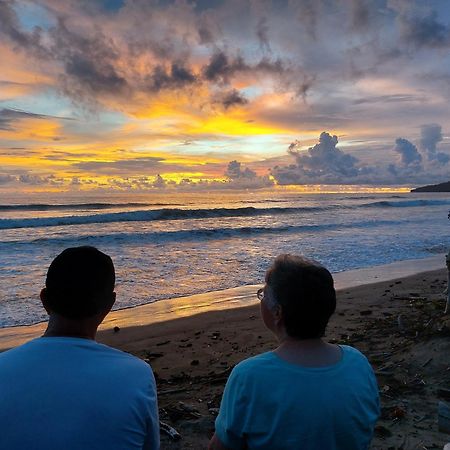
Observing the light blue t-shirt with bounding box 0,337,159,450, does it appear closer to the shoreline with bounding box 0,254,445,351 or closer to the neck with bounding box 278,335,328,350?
the neck with bounding box 278,335,328,350

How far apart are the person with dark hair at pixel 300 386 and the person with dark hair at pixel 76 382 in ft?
1.07

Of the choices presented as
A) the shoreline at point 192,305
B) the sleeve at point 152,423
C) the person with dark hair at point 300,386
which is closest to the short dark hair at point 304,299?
the person with dark hair at point 300,386

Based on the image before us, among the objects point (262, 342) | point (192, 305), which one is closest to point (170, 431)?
point (262, 342)

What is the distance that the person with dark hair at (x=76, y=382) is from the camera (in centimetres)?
146

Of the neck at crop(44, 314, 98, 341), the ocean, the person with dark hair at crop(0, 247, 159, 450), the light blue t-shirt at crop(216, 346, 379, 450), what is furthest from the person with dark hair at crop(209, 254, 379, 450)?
the ocean

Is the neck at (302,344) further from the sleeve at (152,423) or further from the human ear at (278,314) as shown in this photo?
the sleeve at (152,423)

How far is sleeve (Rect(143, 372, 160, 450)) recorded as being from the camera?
Answer: 1.68m

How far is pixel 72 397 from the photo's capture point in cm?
149

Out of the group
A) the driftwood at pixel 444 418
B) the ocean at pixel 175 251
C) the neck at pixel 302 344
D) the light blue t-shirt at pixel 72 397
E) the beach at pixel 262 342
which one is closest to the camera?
the light blue t-shirt at pixel 72 397

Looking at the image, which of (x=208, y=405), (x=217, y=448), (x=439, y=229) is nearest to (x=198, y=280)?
(x=208, y=405)

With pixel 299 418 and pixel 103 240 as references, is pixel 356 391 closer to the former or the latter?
pixel 299 418

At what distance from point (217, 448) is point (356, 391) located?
55 cm

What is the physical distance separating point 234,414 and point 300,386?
0.27m

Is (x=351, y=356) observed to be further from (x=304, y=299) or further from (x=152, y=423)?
(x=152, y=423)
